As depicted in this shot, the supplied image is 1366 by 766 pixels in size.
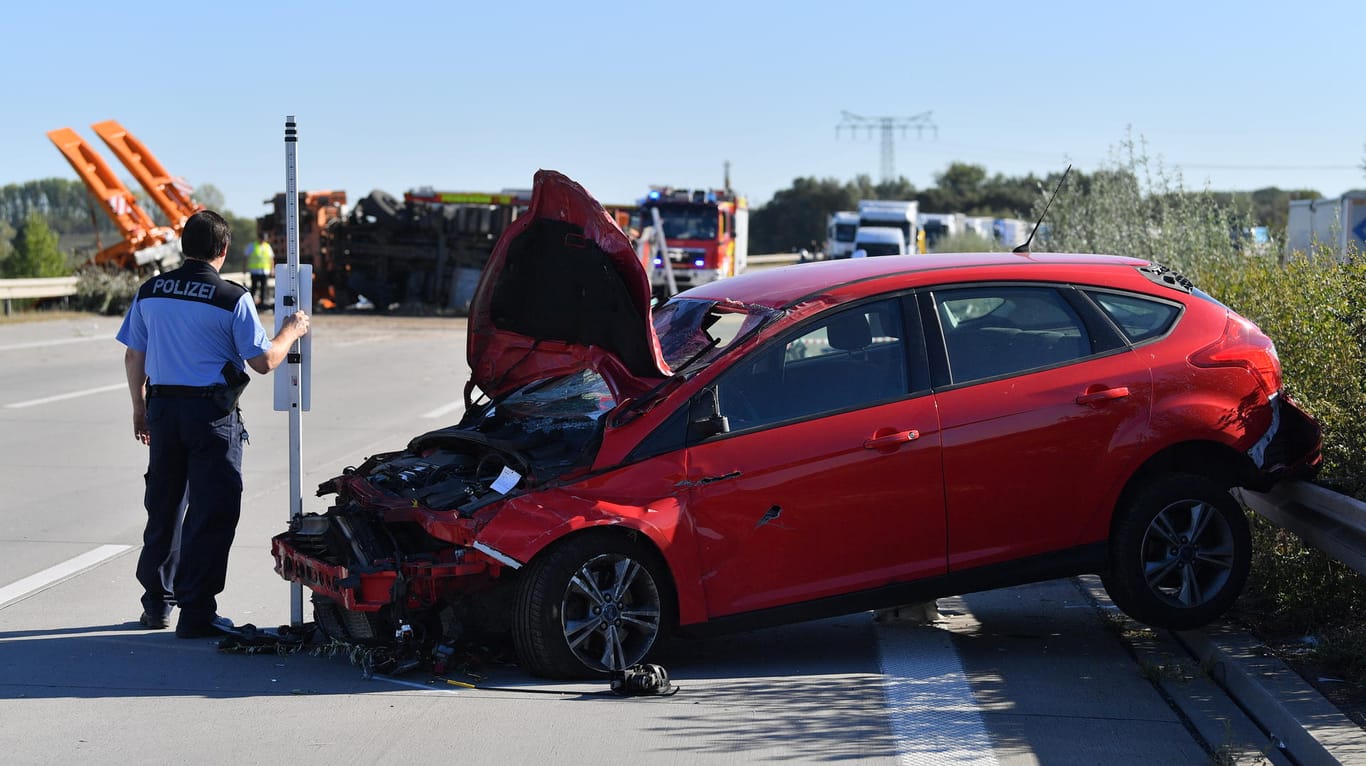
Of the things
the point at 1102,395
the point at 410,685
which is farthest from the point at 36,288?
the point at 1102,395

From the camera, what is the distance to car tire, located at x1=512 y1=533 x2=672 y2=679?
5.68 m

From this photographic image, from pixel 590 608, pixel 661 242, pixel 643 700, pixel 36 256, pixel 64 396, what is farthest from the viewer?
pixel 36 256

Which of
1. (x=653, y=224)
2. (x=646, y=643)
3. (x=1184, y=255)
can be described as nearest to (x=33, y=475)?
(x=646, y=643)

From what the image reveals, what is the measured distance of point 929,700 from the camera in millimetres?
5680

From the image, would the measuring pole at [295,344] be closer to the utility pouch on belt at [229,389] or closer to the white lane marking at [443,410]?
the utility pouch on belt at [229,389]

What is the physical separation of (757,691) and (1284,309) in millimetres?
4139

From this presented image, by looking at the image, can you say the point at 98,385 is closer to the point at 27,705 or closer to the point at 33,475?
the point at 33,475

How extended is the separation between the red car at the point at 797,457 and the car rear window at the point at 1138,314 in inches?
0.7

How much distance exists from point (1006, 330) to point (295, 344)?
3181 mm

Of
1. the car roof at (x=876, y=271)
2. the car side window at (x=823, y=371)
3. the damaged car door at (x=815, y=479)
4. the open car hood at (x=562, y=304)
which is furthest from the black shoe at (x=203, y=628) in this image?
the car roof at (x=876, y=271)

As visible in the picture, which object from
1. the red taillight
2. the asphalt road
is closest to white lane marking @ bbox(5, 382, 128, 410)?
the asphalt road

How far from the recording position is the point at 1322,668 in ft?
19.3

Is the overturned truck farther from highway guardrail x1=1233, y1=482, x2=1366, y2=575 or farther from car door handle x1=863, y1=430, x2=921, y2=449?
car door handle x1=863, y1=430, x2=921, y2=449

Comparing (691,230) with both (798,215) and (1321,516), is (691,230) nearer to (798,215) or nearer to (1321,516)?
(1321,516)
